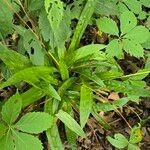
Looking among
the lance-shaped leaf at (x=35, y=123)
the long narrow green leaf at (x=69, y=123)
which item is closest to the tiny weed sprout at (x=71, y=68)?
the long narrow green leaf at (x=69, y=123)

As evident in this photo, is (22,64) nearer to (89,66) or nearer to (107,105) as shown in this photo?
(89,66)

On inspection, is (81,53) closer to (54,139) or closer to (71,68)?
(71,68)

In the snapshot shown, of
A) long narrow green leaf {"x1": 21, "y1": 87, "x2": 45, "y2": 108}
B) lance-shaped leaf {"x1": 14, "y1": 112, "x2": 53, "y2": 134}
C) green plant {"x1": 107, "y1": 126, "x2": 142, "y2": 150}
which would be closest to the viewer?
lance-shaped leaf {"x1": 14, "y1": 112, "x2": 53, "y2": 134}

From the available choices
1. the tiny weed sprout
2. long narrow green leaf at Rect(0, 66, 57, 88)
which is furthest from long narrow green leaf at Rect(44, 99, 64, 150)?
long narrow green leaf at Rect(0, 66, 57, 88)

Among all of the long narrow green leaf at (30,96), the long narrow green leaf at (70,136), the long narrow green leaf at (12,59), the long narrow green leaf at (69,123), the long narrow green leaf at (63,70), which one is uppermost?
the long narrow green leaf at (12,59)

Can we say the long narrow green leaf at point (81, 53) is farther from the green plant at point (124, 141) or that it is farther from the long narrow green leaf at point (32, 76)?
the green plant at point (124, 141)

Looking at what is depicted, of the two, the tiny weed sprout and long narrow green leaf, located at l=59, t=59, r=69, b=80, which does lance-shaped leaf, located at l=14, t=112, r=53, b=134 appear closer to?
the tiny weed sprout

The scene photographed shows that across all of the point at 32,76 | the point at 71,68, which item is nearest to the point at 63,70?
the point at 71,68

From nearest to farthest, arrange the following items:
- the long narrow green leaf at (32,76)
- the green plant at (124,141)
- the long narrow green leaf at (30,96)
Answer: the long narrow green leaf at (32,76) → the long narrow green leaf at (30,96) → the green plant at (124,141)
